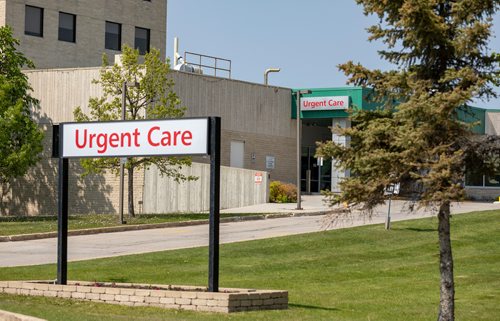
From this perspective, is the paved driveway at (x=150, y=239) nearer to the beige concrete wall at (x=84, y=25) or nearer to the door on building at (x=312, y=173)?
the door on building at (x=312, y=173)

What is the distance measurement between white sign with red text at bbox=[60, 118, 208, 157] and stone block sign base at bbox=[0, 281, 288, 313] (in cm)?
245

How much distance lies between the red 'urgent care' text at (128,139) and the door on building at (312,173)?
139 feet

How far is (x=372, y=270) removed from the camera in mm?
25781

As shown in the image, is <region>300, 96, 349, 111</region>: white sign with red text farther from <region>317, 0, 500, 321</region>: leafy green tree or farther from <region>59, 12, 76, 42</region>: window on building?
<region>317, 0, 500, 321</region>: leafy green tree

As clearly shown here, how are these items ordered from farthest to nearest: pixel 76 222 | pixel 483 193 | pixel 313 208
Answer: pixel 483 193 → pixel 313 208 → pixel 76 222

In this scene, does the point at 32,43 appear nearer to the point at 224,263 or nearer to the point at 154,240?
the point at 154,240

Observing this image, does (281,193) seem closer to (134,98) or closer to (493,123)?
(134,98)

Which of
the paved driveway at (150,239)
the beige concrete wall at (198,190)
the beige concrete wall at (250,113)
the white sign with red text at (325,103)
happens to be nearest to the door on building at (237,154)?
the beige concrete wall at (250,113)

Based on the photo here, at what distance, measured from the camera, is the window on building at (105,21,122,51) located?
201 ft

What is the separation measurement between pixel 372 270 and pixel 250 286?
4.87 m

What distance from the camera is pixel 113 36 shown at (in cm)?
6169

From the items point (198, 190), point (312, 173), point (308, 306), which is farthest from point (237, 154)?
point (308, 306)

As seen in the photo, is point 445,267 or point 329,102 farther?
point 329,102

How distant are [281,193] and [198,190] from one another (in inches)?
206
